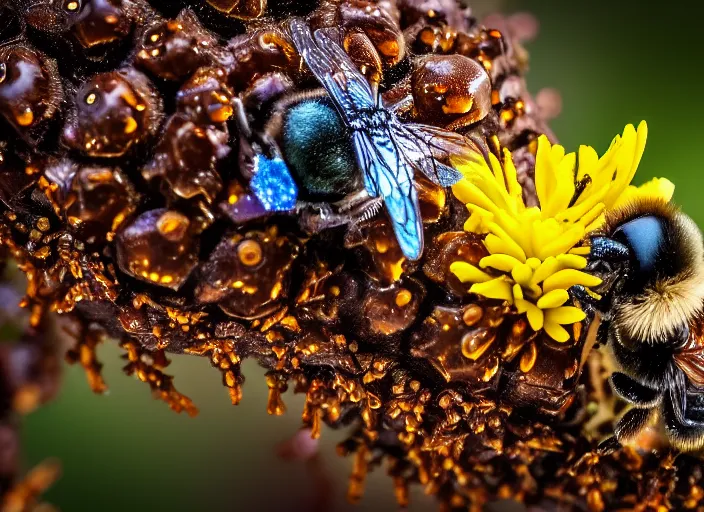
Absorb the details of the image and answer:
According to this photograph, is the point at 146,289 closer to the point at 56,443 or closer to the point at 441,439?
the point at 441,439

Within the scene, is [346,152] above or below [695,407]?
above

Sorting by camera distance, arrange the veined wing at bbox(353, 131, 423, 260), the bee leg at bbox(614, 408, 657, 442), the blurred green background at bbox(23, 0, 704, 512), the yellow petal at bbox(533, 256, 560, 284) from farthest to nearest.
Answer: the blurred green background at bbox(23, 0, 704, 512)
the bee leg at bbox(614, 408, 657, 442)
the yellow petal at bbox(533, 256, 560, 284)
the veined wing at bbox(353, 131, 423, 260)

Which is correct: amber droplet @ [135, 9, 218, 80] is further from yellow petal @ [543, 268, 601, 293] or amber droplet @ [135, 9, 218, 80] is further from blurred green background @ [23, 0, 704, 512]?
blurred green background @ [23, 0, 704, 512]

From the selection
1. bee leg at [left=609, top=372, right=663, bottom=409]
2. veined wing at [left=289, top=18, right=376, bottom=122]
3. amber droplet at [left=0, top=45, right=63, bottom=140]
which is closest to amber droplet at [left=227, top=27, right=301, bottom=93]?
veined wing at [left=289, top=18, right=376, bottom=122]

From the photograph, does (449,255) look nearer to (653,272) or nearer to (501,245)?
(501,245)

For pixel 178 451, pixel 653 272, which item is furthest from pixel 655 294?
pixel 178 451
